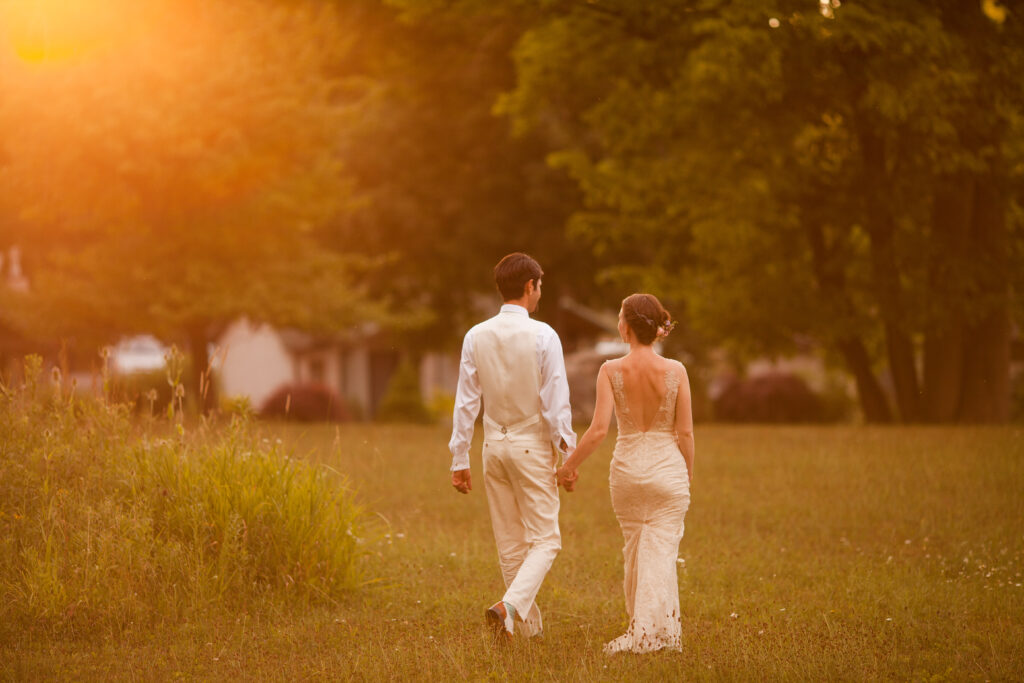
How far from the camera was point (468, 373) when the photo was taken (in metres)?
6.67

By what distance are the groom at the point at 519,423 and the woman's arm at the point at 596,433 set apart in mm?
92

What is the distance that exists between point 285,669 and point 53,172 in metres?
17.8

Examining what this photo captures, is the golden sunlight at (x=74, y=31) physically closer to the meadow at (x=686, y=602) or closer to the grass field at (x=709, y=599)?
the grass field at (x=709, y=599)

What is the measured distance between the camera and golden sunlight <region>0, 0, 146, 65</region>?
2183 centimetres

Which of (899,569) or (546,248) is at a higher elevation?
(546,248)

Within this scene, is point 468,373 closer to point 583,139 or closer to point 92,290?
point 92,290

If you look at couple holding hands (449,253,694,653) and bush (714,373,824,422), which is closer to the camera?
couple holding hands (449,253,694,653)

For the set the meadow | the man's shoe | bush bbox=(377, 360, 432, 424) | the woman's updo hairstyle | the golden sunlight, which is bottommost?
bush bbox=(377, 360, 432, 424)

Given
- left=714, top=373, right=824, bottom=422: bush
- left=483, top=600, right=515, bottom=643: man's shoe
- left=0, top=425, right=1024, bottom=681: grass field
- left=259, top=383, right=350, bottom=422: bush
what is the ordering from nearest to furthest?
left=483, top=600, right=515, bottom=643: man's shoe < left=0, top=425, right=1024, bottom=681: grass field < left=259, top=383, right=350, bottom=422: bush < left=714, top=373, right=824, bottom=422: bush

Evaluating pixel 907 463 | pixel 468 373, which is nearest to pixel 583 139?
pixel 907 463

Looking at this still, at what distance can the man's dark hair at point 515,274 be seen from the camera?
6.55 m

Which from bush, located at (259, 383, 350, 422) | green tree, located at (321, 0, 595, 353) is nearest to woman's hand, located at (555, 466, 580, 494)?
green tree, located at (321, 0, 595, 353)

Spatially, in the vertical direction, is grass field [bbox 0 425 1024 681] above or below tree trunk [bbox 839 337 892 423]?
below

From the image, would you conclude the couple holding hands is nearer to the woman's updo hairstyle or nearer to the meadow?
the woman's updo hairstyle
